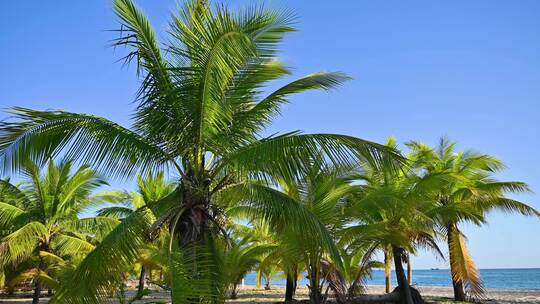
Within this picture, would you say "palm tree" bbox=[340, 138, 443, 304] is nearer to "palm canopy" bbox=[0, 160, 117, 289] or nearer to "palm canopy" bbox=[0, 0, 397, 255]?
"palm canopy" bbox=[0, 0, 397, 255]

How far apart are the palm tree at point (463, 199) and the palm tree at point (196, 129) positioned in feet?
27.6

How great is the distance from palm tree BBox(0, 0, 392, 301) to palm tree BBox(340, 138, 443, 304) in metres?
3.34

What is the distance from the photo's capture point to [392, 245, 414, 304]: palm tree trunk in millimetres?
14227

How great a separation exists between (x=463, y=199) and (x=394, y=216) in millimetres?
5562

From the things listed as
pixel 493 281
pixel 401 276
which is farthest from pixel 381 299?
pixel 493 281

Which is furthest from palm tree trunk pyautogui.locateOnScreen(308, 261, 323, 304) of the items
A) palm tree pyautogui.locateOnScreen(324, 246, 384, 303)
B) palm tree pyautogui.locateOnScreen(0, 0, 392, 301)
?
palm tree pyautogui.locateOnScreen(0, 0, 392, 301)

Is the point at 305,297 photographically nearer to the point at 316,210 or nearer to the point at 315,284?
the point at 315,284

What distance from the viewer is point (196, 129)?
757 cm

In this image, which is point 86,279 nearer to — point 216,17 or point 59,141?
point 59,141

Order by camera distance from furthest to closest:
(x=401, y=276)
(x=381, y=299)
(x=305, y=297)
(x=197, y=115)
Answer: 1. (x=305, y=297)
2. (x=381, y=299)
3. (x=401, y=276)
4. (x=197, y=115)

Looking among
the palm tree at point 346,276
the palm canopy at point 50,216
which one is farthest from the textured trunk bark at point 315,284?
the palm canopy at point 50,216

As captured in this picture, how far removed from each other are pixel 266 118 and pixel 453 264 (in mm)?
11433

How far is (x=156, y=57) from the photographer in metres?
7.55

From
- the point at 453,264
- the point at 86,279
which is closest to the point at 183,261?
the point at 86,279
